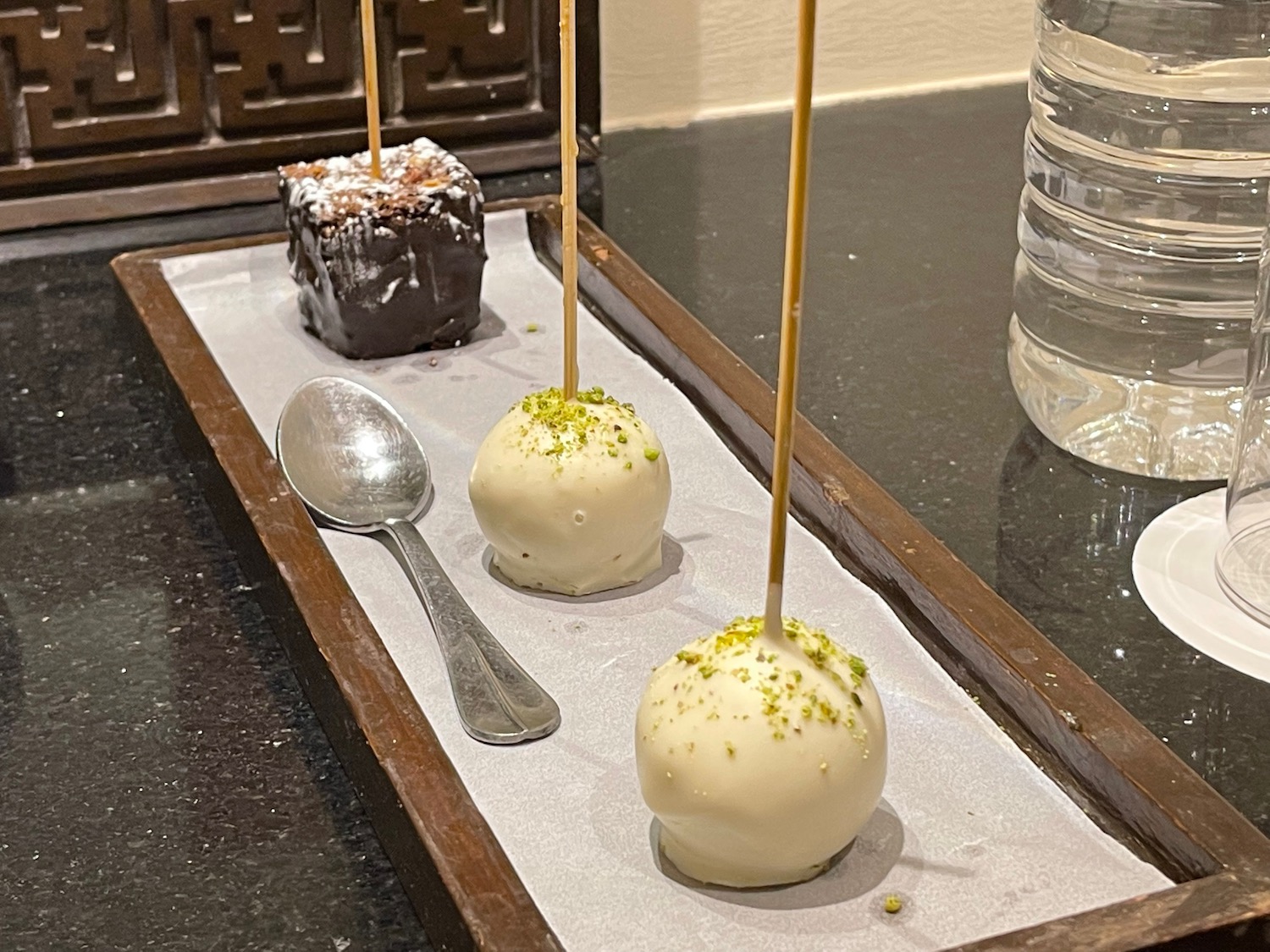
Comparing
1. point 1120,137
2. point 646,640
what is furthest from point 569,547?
point 1120,137

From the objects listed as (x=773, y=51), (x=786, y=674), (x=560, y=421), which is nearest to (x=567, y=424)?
(x=560, y=421)

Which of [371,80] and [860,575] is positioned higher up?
[371,80]

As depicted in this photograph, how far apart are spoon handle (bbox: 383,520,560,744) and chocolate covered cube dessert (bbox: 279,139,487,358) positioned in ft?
0.85

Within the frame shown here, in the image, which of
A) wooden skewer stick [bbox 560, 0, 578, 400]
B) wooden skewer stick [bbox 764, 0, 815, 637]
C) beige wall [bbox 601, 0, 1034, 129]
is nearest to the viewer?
wooden skewer stick [bbox 764, 0, 815, 637]

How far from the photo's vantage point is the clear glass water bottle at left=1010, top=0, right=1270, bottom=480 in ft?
3.00

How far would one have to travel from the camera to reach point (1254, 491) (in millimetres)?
805

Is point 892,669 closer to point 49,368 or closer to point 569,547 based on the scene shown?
point 569,547

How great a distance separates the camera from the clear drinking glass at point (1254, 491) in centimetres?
78

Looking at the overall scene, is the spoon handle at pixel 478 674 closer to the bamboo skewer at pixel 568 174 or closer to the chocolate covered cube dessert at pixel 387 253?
the bamboo skewer at pixel 568 174

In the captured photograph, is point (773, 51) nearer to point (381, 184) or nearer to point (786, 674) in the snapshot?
point (381, 184)

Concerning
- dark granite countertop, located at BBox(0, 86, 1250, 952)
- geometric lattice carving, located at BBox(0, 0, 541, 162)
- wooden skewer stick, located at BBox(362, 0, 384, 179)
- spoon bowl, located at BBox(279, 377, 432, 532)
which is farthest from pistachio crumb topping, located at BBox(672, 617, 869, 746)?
geometric lattice carving, located at BBox(0, 0, 541, 162)

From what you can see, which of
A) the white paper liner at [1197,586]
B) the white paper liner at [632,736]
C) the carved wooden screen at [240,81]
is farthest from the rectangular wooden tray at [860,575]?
the carved wooden screen at [240,81]

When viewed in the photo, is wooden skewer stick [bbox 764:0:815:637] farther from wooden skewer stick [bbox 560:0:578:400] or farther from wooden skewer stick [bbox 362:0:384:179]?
wooden skewer stick [bbox 362:0:384:179]

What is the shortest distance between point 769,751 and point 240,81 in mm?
831
